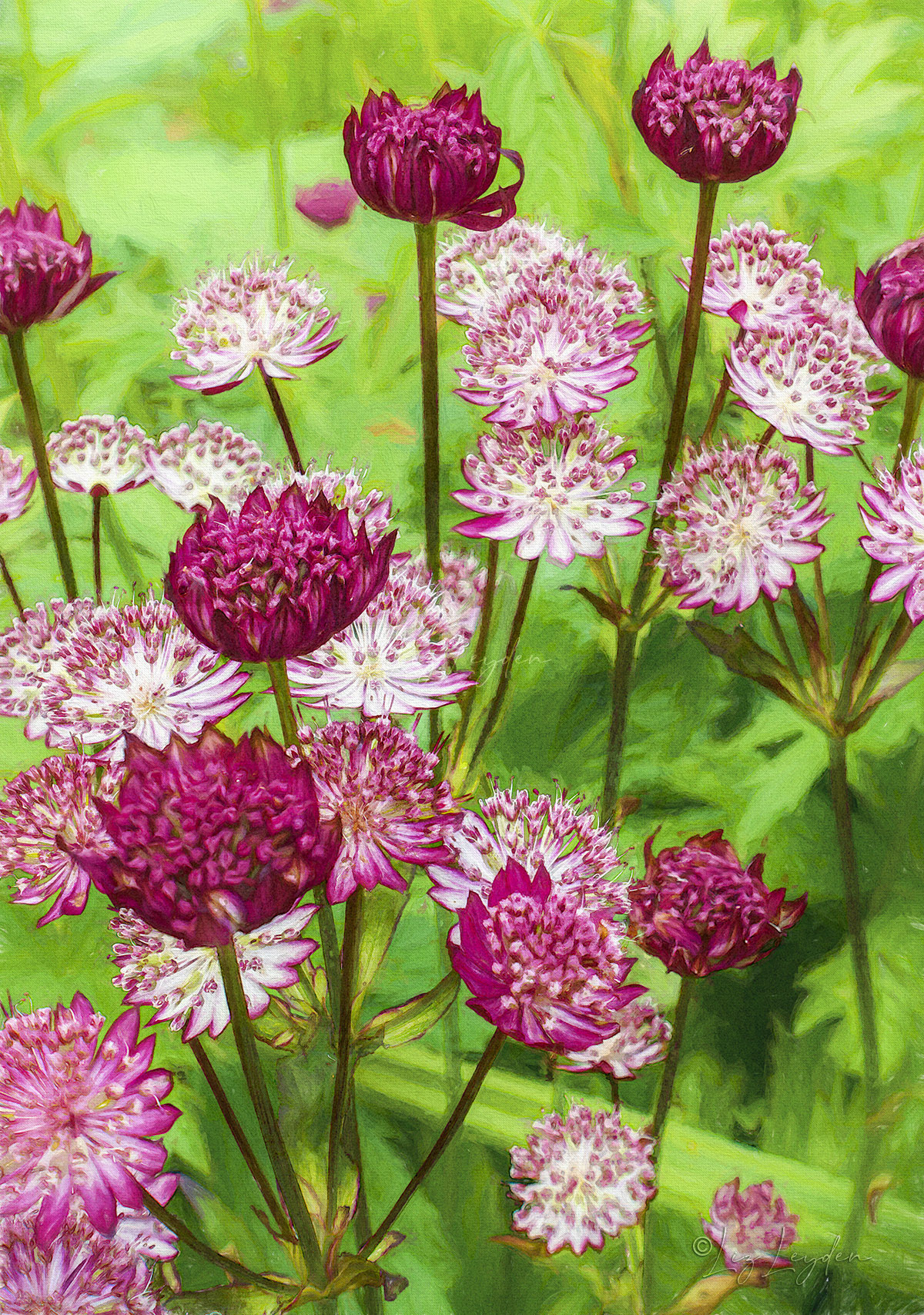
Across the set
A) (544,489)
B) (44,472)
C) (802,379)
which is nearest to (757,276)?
(802,379)

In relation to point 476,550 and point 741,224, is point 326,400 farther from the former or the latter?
point 741,224

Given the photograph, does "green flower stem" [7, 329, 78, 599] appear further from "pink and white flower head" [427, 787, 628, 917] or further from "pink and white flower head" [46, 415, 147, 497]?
"pink and white flower head" [427, 787, 628, 917]

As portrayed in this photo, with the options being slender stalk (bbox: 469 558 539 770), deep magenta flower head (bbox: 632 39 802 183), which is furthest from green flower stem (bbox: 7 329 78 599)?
deep magenta flower head (bbox: 632 39 802 183)

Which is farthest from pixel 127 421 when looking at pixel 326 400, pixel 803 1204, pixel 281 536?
pixel 803 1204

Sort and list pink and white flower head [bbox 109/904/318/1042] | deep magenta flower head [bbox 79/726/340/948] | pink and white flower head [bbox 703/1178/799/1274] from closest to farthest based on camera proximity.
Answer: deep magenta flower head [bbox 79/726/340/948] → pink and white flower head [bbox 109/904/318/1042] → pink and white flower head [bbox 703/1178/799/1274]

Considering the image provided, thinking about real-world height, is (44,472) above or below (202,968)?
above

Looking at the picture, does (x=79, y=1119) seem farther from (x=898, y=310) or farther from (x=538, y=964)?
(x=898, y=310)
